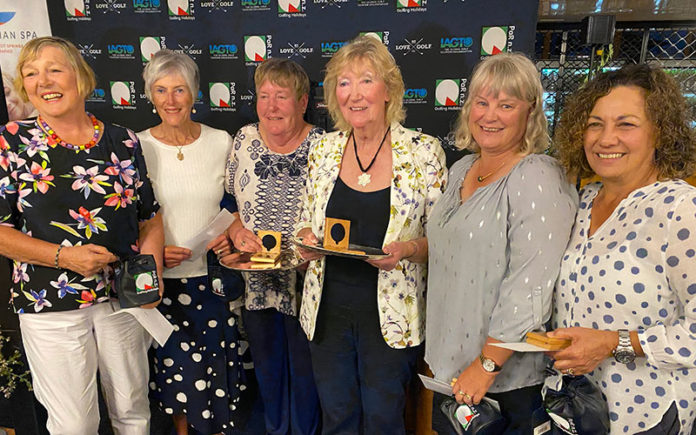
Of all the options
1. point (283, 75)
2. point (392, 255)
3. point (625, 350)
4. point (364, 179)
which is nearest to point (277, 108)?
point (283, 75)

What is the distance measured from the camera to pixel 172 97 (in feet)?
7.27

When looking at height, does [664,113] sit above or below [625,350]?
above

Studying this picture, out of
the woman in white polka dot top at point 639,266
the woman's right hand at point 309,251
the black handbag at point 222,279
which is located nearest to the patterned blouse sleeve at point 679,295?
the woman in white polka dot top at point 639,266

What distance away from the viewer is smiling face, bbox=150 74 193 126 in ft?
7.23

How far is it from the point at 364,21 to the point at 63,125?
188cm

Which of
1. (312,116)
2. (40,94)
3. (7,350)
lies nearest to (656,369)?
(312,116)

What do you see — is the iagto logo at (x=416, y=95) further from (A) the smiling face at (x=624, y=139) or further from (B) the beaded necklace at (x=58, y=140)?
(B) the beaded necklace at (x=58, y=140)

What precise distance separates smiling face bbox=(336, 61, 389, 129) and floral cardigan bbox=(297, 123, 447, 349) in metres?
0.13

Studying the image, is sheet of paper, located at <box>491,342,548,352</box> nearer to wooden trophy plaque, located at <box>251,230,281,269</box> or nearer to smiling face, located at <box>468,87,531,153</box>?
smiling face, located at <box>468,87,531,153</box>

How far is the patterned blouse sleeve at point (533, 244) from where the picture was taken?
56.4 inches

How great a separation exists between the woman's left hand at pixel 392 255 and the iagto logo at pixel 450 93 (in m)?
1.59

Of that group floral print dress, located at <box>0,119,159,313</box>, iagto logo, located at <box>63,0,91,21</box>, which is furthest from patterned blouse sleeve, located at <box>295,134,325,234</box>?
iagto logo, located at <box>63,0,91,21</box>

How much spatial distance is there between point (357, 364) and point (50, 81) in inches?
67.3

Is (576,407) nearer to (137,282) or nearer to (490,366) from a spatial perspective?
(490,366)
